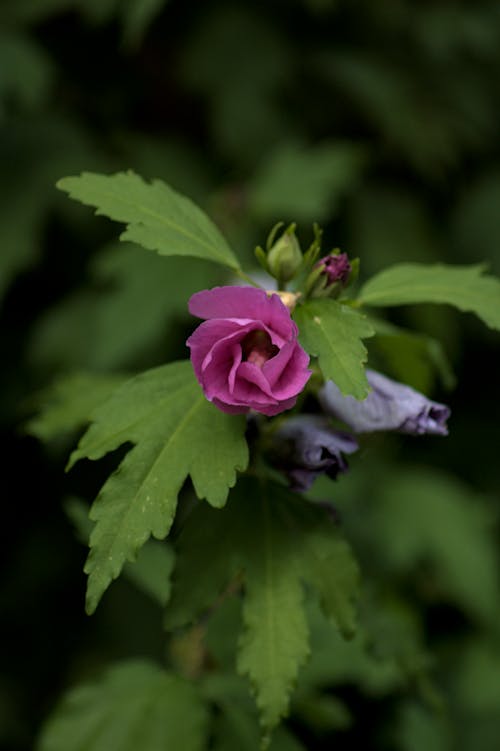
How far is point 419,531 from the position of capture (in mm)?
3100

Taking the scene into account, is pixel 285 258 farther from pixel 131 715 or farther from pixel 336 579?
pixel 131 715

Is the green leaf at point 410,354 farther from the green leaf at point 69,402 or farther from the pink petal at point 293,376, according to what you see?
the green leaf at point 69,402

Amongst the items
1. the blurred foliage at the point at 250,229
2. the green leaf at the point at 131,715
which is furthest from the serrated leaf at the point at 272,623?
the blurred foliage at the point at 250,229

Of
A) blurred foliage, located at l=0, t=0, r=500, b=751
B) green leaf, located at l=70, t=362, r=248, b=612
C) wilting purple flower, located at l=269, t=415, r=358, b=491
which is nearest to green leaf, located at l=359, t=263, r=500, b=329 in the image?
wilting purple flower, located at l=269, t=415, r=358, b=491

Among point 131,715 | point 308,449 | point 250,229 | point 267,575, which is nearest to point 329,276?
point 308,449

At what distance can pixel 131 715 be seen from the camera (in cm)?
170

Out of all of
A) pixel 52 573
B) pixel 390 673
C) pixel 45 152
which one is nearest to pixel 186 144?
pixel 45 152

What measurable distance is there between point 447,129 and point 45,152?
153cm

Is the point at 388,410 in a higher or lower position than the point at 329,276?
lower

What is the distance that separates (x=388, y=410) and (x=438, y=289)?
192 millimetres

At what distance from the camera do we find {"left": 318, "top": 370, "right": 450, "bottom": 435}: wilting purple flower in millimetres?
1333

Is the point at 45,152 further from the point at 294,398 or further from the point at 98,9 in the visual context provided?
the point at 294,398

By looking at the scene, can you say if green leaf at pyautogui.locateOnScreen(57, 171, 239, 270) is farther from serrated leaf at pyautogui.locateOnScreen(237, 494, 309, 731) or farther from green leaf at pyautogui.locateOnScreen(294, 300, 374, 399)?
serrated leaf at pyautogui.locateOnScreen(237, 494, 309, 731)

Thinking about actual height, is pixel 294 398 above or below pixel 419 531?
above
